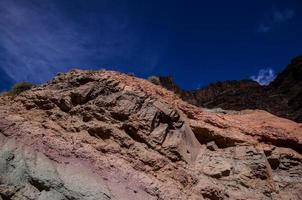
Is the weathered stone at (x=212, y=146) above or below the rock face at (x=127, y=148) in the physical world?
above

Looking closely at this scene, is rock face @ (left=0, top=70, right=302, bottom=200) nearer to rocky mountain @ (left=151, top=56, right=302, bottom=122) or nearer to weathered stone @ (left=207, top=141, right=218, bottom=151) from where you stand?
weathered stone @ (left=207, top=141, right=218, bottom=151)

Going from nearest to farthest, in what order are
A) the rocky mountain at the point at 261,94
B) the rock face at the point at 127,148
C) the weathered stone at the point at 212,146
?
the rock face at the point at 127,148
the weathered stone at the point at 212,146
the rocky mountain at the point at 261,94

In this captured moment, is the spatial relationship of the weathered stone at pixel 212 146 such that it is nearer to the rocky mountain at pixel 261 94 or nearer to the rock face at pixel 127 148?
the rock face at pixel 127 148

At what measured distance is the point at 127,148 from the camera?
14859mm

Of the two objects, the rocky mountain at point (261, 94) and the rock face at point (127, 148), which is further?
the rocky mountain at point (261, 94)

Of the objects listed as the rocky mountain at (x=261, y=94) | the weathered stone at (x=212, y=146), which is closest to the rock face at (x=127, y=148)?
the weathered stone at (x=212, y=146)

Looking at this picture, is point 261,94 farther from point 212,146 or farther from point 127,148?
point 127,148

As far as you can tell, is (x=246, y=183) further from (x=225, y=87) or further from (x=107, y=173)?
(x=225, y=87)

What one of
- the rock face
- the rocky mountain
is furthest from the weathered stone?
the rocky mountain

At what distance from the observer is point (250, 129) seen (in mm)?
20281

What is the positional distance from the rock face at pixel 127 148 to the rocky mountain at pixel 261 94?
11482 mm

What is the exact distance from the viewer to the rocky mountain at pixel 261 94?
35812 mm

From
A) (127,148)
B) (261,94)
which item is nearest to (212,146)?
(127,148)

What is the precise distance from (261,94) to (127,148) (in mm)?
31437
